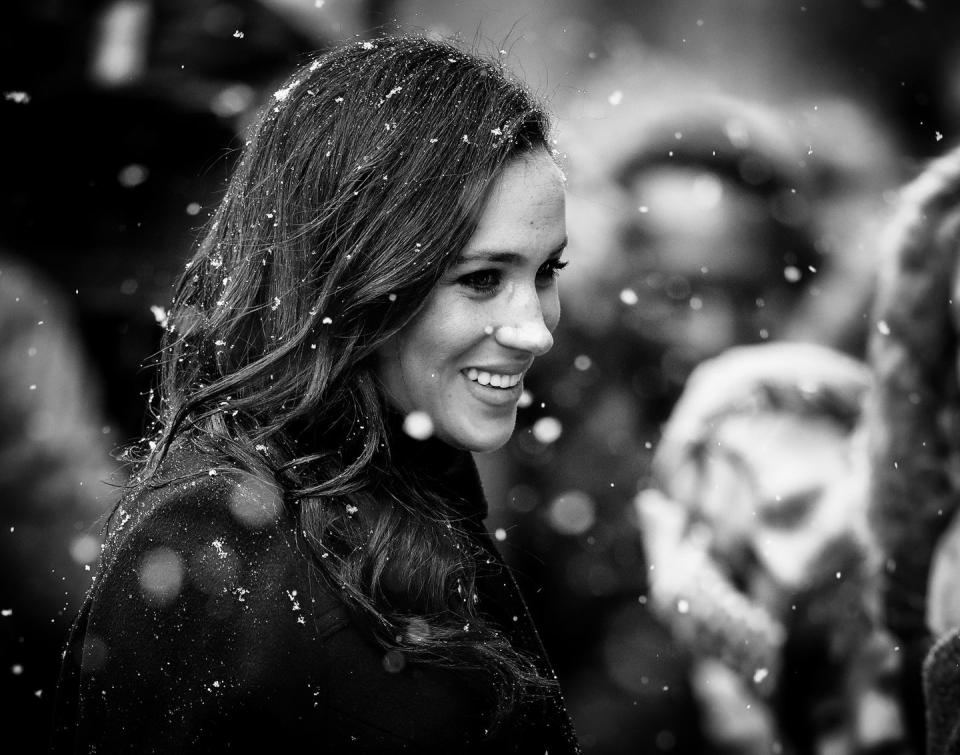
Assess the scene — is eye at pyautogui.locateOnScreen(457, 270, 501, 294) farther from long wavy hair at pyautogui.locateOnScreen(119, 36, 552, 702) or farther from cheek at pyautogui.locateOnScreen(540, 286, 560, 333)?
cheek at pyautogui.locateOnScreen(540, 286, 560, 333)

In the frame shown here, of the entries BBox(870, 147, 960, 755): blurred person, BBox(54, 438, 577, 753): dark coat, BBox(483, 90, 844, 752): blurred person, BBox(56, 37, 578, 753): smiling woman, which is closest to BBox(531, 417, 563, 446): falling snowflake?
BBox(483, 90, 844, 752): blurred person

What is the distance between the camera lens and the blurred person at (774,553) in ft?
8.47

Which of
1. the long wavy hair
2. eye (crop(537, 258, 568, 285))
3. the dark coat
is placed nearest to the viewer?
the dark coat

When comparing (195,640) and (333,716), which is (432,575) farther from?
(195,640)

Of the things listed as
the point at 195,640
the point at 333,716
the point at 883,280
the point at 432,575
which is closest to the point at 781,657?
the point at 883,280

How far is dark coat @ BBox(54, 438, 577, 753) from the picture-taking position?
1081mm

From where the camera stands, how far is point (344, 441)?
1.36 m

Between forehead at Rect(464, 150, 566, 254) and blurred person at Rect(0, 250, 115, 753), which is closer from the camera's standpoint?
forehead at Rect(464, 150, 566, 254)

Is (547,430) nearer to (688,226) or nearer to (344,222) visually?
(688,226)

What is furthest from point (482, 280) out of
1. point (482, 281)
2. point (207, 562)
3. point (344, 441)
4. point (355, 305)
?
point (207, 562)

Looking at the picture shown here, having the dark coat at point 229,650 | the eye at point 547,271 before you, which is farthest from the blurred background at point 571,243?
the dark coat at point 229,650

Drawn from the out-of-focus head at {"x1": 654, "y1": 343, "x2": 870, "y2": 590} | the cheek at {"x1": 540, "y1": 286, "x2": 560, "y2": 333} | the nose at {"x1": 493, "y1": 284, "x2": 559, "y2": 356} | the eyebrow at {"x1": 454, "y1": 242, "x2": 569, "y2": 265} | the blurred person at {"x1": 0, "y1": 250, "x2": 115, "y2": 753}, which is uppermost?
the eyebrow at {"x1": 454, "y1": 242, "x2": 569, "y2": 265}

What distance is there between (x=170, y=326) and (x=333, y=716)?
0.87m

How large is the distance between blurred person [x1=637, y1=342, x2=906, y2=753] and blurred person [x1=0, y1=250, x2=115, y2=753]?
6.16 ft
